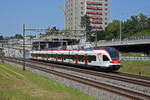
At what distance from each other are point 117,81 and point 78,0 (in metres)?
102

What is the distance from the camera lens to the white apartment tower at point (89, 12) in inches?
4702

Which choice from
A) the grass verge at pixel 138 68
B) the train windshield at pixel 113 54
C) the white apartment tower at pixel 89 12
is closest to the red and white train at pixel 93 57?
the train windshield at pixel 113 54

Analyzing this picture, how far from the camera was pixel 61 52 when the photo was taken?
44250 mm

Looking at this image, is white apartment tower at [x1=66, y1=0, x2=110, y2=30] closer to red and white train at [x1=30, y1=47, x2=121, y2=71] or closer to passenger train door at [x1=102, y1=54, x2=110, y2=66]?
red and white train at [x1=30, y1=47, x2=121, y2=71]

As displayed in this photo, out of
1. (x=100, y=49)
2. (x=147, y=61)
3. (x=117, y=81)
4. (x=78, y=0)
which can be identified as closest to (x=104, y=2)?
(x=78, y=0)

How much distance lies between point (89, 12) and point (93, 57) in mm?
95554

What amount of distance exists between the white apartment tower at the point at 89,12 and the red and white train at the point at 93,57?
240ft

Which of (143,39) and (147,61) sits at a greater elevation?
(143,39)

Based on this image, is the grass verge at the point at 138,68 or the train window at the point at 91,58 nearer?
the train window at the point at 91,58

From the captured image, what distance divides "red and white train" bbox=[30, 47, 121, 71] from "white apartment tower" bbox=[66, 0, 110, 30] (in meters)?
73.1

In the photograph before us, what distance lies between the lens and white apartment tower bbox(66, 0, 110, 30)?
119 m

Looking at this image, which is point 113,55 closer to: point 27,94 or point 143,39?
point 27,94

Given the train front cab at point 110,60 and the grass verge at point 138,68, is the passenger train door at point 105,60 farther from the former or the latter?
the grass verge at point 138,68

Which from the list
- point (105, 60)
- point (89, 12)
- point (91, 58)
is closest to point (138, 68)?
point (91, 58)
